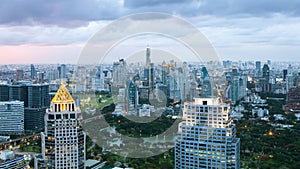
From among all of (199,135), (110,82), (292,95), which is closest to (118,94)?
(110,82)

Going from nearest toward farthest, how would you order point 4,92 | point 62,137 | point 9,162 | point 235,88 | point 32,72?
point 62,137
point 9,162
point 4,92
point 235,88
point 32,72

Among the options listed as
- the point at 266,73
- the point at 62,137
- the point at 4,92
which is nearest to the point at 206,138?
the point at 62,137

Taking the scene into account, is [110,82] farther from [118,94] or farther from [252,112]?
[252,112]

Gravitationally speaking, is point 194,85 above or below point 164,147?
above

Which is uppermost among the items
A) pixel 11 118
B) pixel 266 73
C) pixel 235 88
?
pixel 266 73

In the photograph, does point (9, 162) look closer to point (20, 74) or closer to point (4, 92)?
point (4, 92)

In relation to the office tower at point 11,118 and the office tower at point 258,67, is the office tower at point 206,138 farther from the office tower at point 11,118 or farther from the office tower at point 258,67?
the office tower at point 258,67
